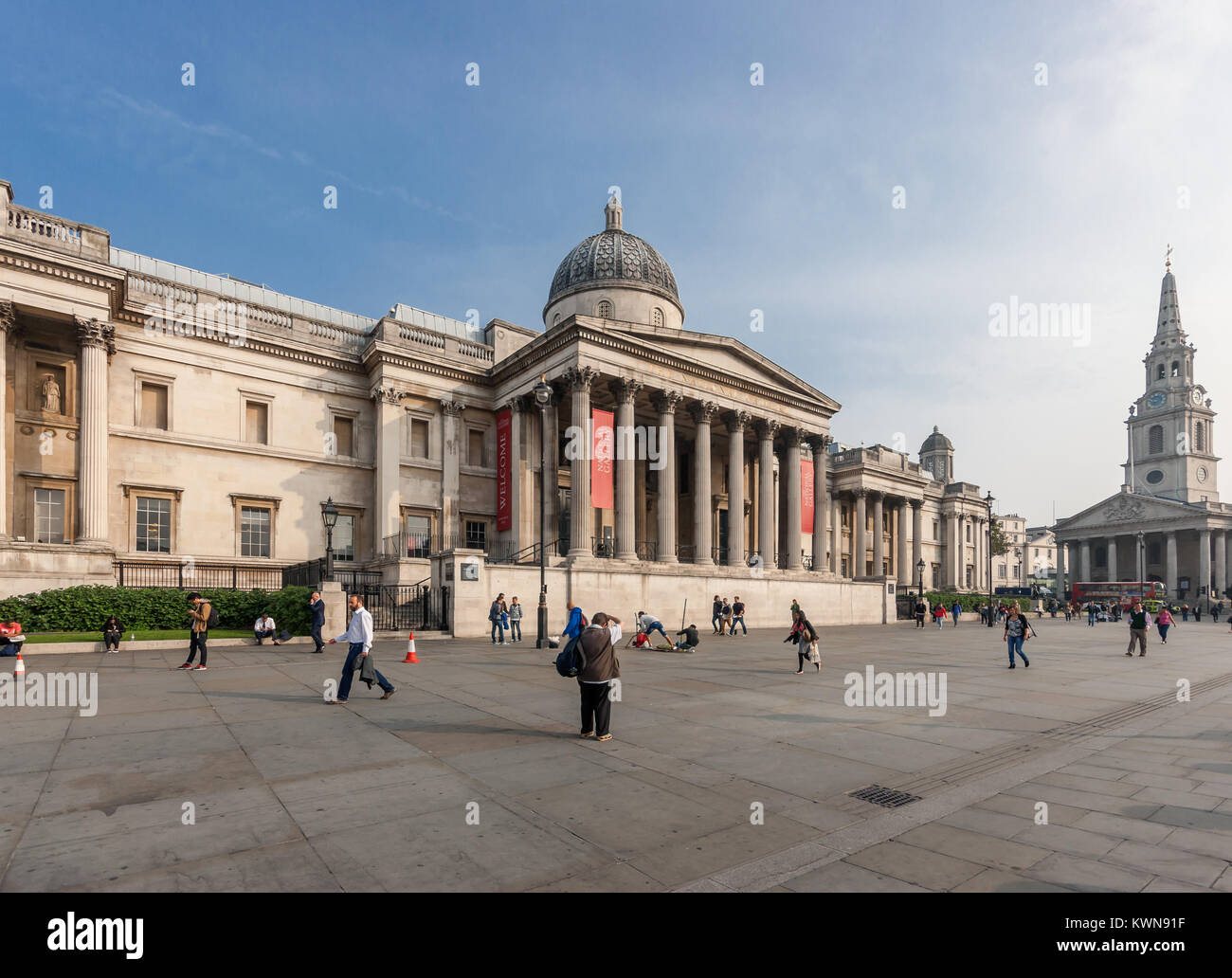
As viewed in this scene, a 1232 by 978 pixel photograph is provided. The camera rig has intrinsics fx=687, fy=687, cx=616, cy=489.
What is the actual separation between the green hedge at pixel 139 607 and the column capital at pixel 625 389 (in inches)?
655

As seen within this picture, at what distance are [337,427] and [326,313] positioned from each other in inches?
387

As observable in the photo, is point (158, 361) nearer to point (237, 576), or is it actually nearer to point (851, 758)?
point (237, 576)

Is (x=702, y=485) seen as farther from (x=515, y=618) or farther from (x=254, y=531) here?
(x=254, y=531)

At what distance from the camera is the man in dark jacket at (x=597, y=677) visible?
8.75 metres

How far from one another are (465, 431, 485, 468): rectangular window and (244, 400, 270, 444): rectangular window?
31.5 feet

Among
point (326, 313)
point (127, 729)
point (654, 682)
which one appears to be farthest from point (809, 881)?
point (326, 313)

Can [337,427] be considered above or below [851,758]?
above

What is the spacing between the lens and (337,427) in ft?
112

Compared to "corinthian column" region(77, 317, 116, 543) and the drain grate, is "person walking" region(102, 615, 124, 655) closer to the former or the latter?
"corinthian column" region(77, 317, 116, 543)

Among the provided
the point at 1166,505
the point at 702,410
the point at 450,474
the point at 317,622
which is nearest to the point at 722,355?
the point at 702,410

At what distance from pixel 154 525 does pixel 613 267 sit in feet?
88.8

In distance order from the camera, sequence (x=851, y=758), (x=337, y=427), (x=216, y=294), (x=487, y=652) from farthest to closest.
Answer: (x=337, y=427) → (x=216, y=294) → (x=487, y=652) → (x=851, y=758)

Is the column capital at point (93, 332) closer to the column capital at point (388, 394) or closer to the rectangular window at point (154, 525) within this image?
the rectangular window at point (154, 525)

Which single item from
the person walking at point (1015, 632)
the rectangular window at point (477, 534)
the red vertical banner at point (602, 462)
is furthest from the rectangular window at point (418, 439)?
the person walking at point (1015, 632)
